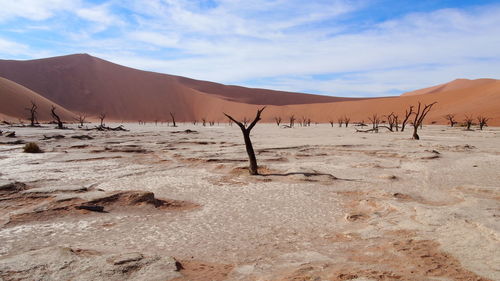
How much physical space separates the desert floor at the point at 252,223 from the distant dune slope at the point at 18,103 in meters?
42.3

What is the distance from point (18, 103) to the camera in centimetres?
4791

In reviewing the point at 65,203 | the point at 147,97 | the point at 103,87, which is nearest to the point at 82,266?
the point at 65,203

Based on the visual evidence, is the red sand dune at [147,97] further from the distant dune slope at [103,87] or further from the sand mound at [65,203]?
the sand mound at [65,203]

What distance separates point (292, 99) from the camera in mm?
96500

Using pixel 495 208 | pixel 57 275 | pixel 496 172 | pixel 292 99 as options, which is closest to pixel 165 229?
pixel 57 275

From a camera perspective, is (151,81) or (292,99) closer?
(151,81)

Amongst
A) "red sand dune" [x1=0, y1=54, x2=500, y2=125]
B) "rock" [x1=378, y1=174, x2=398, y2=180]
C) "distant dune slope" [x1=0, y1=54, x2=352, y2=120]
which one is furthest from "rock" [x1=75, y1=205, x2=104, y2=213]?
"distant dune slope" [x1=0, y1=54, x2=352, y2=120]

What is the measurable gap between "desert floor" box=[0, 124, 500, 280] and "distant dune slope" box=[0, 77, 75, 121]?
42253 mm

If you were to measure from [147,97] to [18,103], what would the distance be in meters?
32.9

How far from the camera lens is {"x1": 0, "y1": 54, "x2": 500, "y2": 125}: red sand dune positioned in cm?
6544

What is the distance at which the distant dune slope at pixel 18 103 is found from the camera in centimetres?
4581

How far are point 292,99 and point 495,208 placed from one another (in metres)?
91.9

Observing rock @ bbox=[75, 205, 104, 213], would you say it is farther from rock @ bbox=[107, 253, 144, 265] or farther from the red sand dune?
the red sand dune

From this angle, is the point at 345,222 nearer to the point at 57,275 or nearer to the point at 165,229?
the point at 165,229
